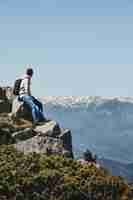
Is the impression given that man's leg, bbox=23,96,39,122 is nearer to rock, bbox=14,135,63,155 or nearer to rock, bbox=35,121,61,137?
rock, bbox=35,121,61,137

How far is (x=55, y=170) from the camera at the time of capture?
16.1 m

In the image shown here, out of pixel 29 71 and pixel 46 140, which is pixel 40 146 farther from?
pixel 29 71

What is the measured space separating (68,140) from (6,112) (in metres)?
5.58

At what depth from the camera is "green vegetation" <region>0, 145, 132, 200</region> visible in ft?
49.4

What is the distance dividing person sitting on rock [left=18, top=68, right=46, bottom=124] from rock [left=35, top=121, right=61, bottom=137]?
46.9 inches

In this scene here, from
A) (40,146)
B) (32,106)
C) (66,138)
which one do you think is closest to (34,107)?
(32,106)

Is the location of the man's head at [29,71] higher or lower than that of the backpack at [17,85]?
higher

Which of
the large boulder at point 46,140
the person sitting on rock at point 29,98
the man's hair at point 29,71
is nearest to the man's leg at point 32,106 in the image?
the person sitting on rock at point 29,98

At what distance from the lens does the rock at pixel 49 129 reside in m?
23.1

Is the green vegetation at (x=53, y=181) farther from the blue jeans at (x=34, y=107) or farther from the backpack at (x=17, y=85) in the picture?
the backpack at (x=17, y=85)

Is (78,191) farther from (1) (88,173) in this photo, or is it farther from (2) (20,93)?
(2) (20,93)

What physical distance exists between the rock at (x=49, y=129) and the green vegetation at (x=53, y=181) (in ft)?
17.9

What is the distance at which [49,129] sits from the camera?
2339cm

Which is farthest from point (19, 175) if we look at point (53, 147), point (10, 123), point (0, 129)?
point (10, 123)
